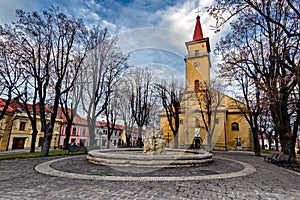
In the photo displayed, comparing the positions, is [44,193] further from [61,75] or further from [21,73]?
[21,73]

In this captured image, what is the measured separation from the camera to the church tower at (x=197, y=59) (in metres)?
35.4

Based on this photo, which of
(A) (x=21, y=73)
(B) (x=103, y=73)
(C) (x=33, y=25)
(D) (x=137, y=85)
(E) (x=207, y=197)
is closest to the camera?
(E) (x=207, y=197)

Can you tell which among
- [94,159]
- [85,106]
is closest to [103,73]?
[85,106]

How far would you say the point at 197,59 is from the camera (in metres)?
36.6

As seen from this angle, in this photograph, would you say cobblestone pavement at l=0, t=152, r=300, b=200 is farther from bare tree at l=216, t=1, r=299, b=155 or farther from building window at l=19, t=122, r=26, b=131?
building window at l=19, t=122, r=26, b=131

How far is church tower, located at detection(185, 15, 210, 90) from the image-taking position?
35406mm

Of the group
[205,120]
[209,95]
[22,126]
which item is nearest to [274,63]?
[209,95]

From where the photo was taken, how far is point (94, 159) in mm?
10258

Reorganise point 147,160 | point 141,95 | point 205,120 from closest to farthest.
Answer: point 147,160
point 141,95
point 205,120

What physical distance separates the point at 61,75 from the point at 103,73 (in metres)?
5.50

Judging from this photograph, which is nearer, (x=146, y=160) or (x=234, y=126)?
(x=146, y=160)

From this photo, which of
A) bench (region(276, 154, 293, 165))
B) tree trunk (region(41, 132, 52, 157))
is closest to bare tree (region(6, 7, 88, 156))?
tree trunk (region(41, 132, 52, 157))

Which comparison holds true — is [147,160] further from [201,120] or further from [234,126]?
[234,126]

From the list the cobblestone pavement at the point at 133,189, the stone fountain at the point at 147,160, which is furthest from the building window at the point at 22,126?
the cobblestone pavement at the point at 133,189
